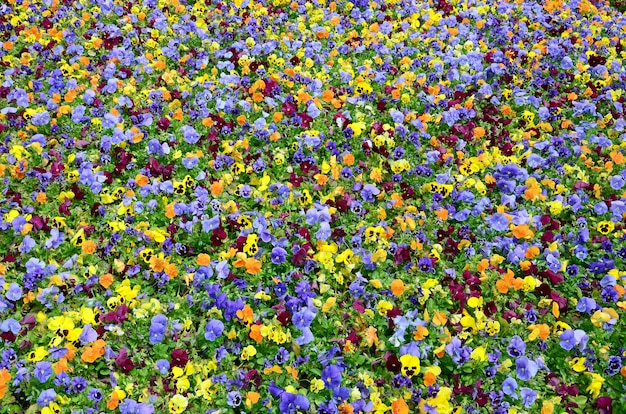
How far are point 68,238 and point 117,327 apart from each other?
117 cm

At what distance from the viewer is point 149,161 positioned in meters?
5.48

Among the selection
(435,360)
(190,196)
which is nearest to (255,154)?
(190,196)

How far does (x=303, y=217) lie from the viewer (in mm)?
4973

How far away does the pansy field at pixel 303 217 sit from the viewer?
391 centimetres

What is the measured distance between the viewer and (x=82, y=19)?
7797 millimetres

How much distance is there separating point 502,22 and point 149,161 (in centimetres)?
597

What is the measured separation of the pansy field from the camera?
3.91 m

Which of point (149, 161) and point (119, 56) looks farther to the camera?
point (119, 56)

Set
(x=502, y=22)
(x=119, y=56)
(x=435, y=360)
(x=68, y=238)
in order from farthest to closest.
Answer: (x=502, y=22), (x=119, y=56), (x=68, y=238), (x=435, y=360)

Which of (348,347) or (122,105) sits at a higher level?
(122,105)

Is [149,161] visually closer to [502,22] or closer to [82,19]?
[82,19]

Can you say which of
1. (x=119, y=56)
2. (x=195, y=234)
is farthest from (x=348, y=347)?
(x=119, y=56)

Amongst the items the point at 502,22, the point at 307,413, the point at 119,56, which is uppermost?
the point at 502,22

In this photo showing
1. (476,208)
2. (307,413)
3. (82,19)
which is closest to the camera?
(307,413)
